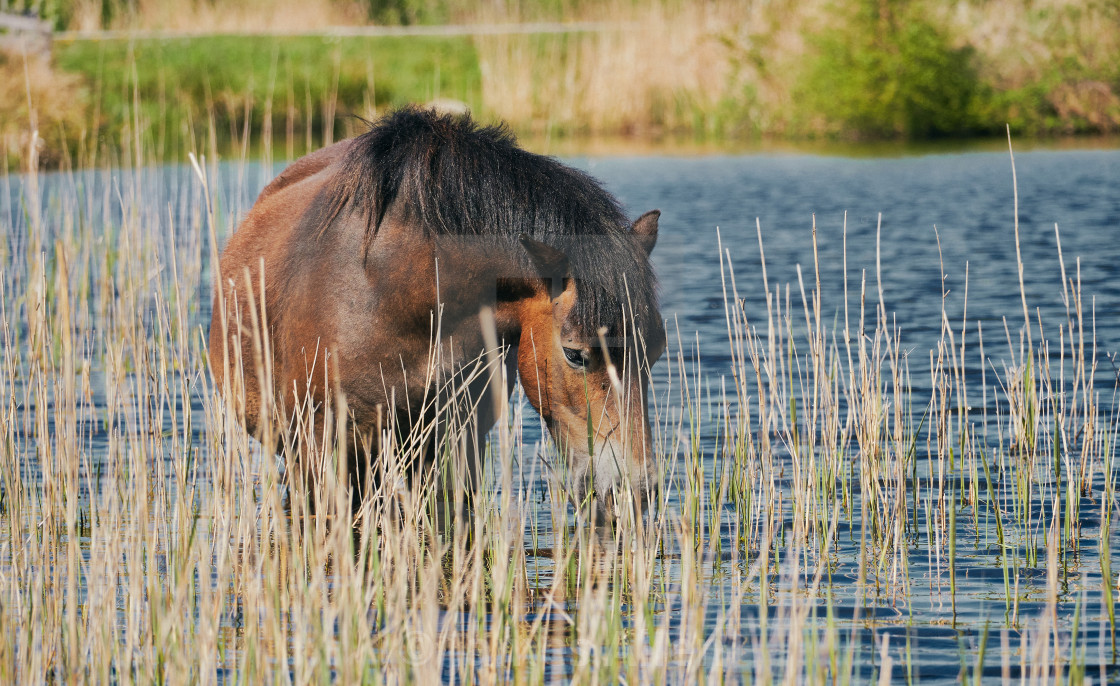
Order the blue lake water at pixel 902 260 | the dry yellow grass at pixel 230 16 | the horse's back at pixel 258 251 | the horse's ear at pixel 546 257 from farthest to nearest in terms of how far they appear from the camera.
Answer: the dry yellow grass at pixel 230 16 < the horse's back at pixel 258 251 < the blue lake water at pixel 902 260 < the horse's ear at pixel 546 257

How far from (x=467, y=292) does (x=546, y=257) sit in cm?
32

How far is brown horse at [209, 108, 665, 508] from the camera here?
121 inches

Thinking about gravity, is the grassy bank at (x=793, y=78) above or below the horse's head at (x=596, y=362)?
above

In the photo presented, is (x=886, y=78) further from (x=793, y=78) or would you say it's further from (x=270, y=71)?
(x=270, y=71)

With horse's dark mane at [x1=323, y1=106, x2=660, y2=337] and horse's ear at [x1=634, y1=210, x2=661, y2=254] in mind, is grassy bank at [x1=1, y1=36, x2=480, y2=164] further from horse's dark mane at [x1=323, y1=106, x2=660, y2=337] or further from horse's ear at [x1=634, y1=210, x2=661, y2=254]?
horse's ear at [x1=634, y1=210, x2=661, y2=254]

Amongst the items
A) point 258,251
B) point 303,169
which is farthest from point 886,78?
point 258,251

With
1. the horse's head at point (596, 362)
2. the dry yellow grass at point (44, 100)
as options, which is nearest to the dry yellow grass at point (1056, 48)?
the dry yellow grass at point (44, 100)

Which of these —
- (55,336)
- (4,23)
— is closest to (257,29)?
(4,23)

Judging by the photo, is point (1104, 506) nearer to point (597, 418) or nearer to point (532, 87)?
point (597, 418)

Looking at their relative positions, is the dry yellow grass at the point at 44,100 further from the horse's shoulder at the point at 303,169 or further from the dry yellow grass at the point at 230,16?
the dry yellow grass at the point at 230,16

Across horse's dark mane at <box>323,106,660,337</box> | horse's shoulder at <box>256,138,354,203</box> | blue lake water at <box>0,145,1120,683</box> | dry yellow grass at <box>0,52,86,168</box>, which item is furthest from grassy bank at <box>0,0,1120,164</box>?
horse's dark mane at <box>323,106,660,337</box>

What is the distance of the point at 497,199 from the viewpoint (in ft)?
10.6

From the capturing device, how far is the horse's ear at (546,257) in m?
3.01

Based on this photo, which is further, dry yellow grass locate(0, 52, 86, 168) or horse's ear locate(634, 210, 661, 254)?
dry yellow grass locate(0, 52, 86, 168)
